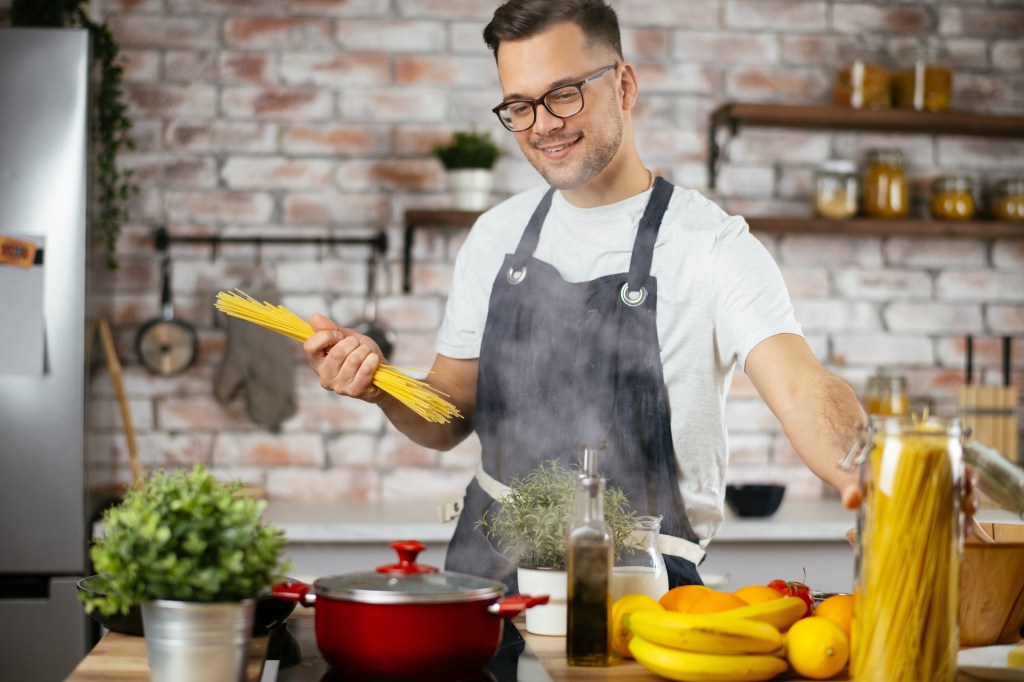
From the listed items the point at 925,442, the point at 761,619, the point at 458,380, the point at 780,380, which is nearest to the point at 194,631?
the point at 761,619

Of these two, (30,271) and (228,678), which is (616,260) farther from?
(30,271)

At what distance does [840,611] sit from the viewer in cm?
123

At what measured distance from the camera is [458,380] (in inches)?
86.5

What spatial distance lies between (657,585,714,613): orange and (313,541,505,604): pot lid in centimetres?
24

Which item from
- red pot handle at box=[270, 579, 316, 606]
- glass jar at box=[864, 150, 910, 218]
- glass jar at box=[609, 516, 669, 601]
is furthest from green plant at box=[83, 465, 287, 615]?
glass jar at box=[864, 150, 910, 218]

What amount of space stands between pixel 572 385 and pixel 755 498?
113 cm

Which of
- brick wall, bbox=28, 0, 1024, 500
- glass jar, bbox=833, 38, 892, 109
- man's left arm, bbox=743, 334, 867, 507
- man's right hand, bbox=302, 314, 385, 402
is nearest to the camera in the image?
man's left arm, bbox=743, 334, 867, 507

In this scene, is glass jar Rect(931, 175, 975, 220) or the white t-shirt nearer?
the white t-shirt

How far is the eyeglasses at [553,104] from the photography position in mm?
1954

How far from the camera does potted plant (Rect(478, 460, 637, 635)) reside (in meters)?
1.34

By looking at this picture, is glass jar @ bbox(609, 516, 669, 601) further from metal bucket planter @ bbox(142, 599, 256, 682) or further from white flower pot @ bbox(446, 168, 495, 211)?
white flower pot @ bbox(446, 168, 495, 211)

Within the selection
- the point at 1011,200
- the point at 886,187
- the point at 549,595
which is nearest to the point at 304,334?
the point at 549,595

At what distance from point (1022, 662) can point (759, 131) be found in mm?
2559

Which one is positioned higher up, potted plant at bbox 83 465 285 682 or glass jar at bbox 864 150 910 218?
glass jar at bbox 864 150 910 218
